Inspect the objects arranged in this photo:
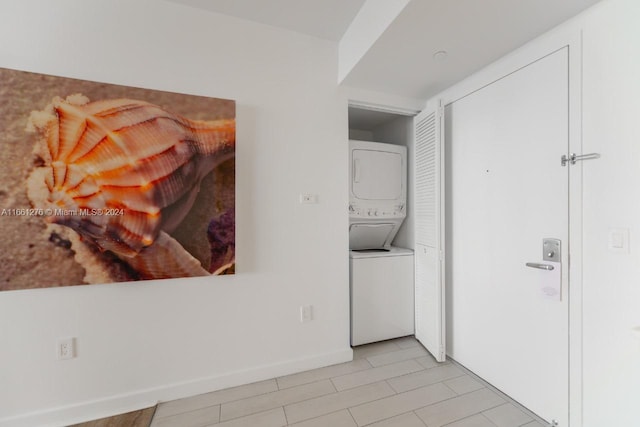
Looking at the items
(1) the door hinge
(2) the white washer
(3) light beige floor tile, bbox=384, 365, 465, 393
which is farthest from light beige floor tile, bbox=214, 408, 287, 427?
(1) the door hinge

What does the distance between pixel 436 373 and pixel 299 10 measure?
2844 mm

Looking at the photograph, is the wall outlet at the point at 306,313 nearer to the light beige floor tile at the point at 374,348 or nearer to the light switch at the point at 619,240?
the light beige floor tile at the point at 374,348

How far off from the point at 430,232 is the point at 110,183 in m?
2.35

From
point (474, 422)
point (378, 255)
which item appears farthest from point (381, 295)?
point (474, 422)

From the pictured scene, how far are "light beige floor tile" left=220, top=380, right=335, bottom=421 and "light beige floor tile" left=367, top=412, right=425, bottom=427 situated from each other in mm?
401

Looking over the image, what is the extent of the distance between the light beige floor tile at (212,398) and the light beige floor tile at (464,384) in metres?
1.27

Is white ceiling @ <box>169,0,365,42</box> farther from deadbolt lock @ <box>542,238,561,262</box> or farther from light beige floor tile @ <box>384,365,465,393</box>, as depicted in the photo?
light beige floor tile @ <box>384,365,465,393</box>

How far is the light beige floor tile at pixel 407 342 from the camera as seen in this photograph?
2398 millimetres

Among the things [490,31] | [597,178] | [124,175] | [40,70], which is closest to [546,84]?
[490,31]

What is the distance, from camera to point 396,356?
7.27ft

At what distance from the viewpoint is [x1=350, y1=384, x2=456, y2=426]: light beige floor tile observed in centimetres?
154

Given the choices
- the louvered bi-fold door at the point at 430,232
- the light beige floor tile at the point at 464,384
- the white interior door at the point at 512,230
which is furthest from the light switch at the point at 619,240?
the light beige floor tile at the point at 464,384

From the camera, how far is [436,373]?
77.9 inches

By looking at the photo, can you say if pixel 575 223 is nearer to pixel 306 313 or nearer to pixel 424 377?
pixel 424 377
